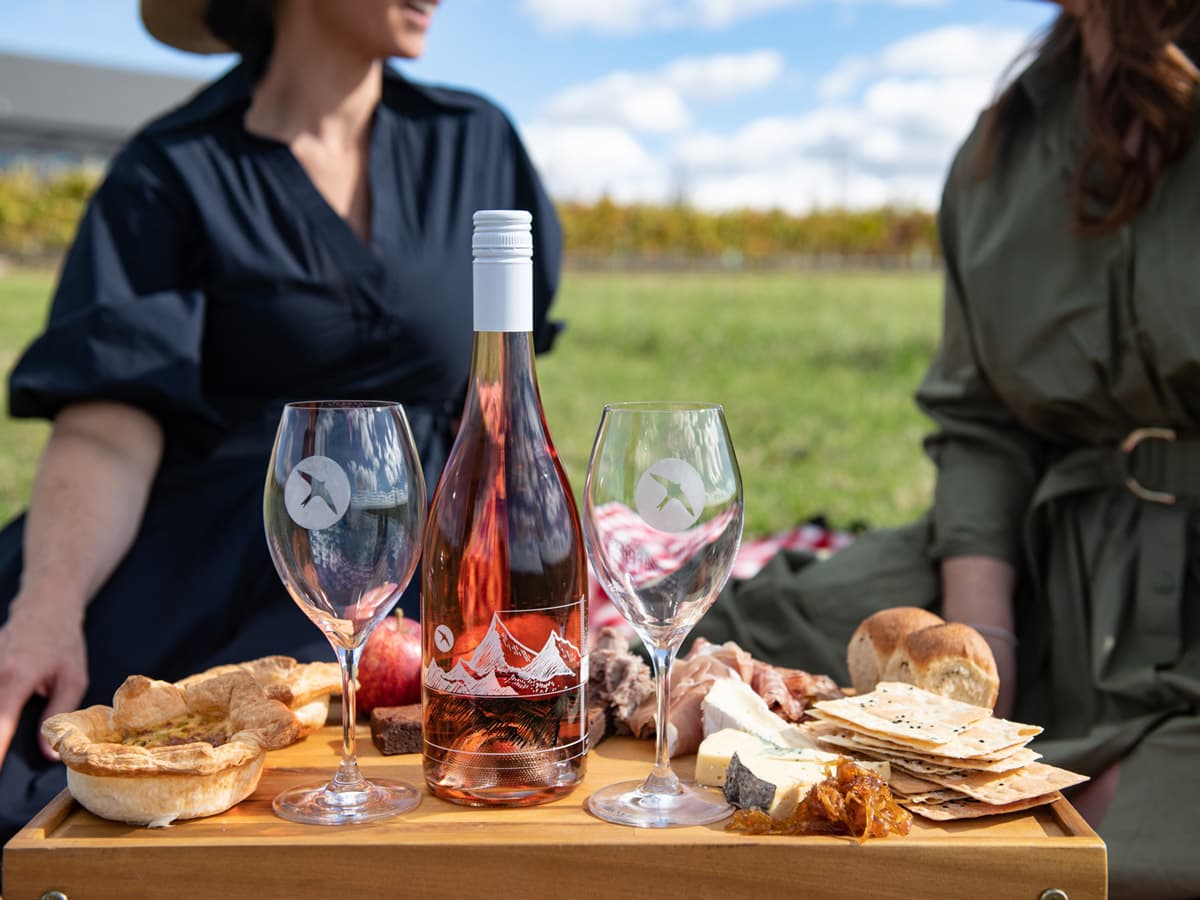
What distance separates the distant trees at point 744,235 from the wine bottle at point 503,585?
3600 centimetres

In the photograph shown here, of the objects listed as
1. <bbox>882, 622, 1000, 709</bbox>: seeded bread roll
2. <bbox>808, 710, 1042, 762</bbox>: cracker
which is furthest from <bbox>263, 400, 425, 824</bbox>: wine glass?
<bbox>882, 622, 1000, 709</bbox>: seeded bread roll

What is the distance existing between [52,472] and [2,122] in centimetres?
4890

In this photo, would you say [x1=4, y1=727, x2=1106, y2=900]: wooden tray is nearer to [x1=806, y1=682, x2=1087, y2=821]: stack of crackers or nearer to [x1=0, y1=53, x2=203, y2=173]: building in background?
[x1=806, y1=682, x2=1087, y2=821]: stack of crackers

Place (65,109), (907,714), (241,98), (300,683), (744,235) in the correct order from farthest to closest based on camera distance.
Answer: (744,235)
(65,109)
(241,98)
(300,683)
(907,714)

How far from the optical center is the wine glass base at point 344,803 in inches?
46.6

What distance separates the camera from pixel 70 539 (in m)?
2.02

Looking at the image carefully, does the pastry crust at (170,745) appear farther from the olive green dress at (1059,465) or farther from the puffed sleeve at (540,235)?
the puffed sleeve at (540,235)

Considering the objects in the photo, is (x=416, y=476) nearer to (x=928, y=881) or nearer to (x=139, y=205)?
(x=928, y=881)

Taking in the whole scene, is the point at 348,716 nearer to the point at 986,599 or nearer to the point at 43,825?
the point at 43,825

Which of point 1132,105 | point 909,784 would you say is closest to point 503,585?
point 909,784

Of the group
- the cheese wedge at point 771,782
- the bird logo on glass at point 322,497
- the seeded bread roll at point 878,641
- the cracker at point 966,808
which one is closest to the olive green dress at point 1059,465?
the seeded bread roll at point 878,641

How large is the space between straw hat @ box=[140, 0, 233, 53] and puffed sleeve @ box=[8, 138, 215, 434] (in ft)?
1.24

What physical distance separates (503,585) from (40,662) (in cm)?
94

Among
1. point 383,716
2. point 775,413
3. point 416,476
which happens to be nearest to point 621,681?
point 383,716
